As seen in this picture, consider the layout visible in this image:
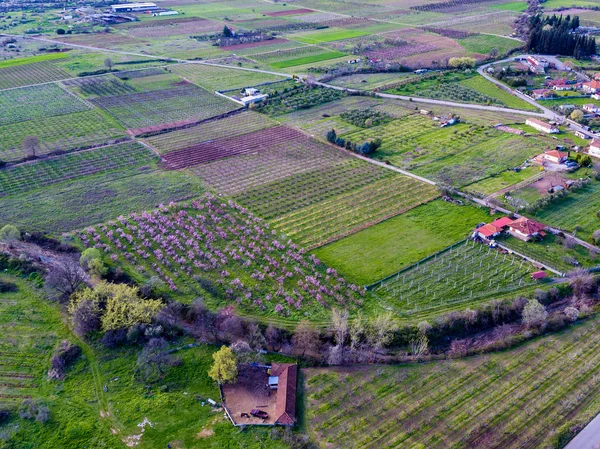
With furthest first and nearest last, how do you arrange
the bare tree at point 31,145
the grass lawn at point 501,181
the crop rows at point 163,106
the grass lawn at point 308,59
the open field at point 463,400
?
the grass lawn at point 308,59 < the crop rows at point 163,106 < the bare tree at point 31,145 < the grass lawn at point 501,181 < the open field at point 463,400

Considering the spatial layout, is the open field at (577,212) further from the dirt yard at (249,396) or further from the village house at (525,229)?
the dirt yard at (249,396)

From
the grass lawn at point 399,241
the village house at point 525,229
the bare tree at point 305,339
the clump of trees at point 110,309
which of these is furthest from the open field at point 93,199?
the village house at point 525,229

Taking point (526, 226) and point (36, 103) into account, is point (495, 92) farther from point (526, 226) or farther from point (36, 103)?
point (36, 103)

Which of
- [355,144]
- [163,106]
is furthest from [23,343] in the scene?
[163,106]

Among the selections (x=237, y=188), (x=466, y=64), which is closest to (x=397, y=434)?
(x=237, y=188)

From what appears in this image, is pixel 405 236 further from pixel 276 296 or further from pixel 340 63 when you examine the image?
pixel 340 63

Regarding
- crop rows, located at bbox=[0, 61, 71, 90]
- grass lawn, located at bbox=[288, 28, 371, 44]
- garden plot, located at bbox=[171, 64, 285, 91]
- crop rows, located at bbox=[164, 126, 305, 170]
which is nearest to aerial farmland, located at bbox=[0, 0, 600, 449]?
crop rows, located at bbox=[164, 126, 305, 170]
